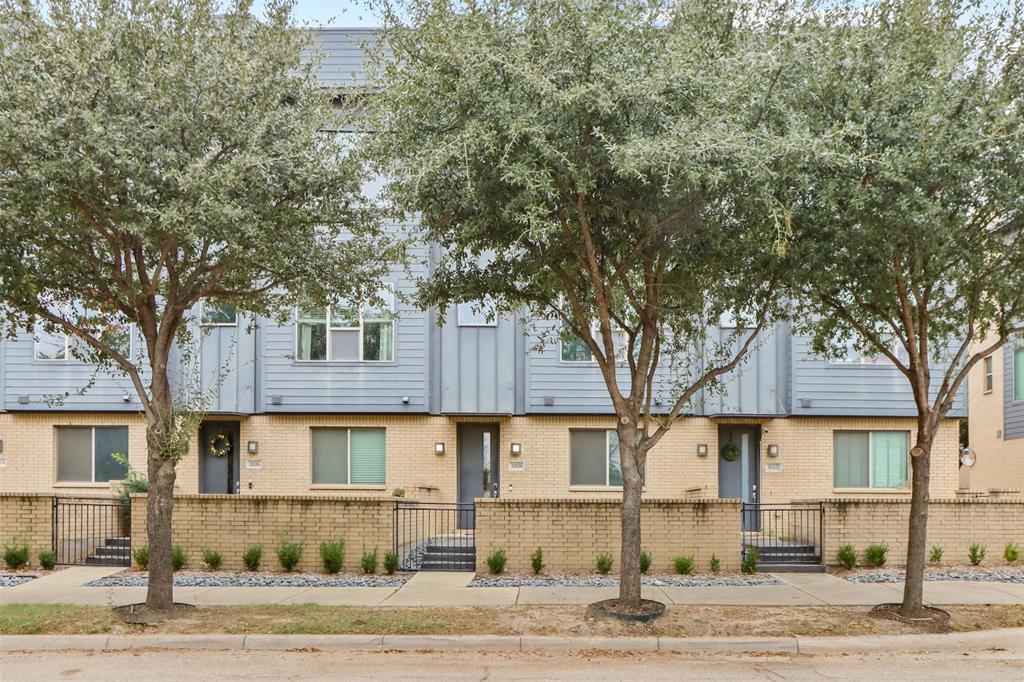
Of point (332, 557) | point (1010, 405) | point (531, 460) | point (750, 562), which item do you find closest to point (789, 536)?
point (750, 562)

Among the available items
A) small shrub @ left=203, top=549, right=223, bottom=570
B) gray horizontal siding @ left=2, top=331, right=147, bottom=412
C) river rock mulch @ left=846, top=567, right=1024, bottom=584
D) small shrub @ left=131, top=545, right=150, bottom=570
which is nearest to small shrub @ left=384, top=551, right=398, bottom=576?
small shrub @ left=203, top=549, right=223, bottom=570

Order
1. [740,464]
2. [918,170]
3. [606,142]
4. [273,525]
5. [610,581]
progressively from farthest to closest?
[740,464], [273,525], [610,581], [918,170], [606,142]

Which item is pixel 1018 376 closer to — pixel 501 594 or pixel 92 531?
pixel 501 594

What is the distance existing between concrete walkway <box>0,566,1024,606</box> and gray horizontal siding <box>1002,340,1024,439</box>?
11.8 metres

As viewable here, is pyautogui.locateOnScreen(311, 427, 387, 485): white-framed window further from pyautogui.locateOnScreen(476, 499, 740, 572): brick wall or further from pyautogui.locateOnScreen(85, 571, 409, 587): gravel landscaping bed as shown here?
pyautogui.locateOnScreen(476, 499, 740, 572): brick wall

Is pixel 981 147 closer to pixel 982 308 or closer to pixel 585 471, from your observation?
pixel 982 308

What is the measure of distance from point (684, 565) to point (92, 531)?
1010 centimetres

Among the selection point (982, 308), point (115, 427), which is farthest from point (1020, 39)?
point (115, 427)

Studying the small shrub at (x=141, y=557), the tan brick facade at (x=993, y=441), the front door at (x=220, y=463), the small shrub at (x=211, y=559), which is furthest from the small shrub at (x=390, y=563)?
the tan brick facade at (x=993, y=441)

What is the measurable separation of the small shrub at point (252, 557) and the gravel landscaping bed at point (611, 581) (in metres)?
3.40

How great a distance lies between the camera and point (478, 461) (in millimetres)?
20609

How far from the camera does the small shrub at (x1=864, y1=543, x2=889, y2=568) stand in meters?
15.2

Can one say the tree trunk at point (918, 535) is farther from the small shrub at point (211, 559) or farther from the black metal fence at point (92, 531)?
the black metal fence at point (92, 531)

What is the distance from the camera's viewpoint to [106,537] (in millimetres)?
17047
